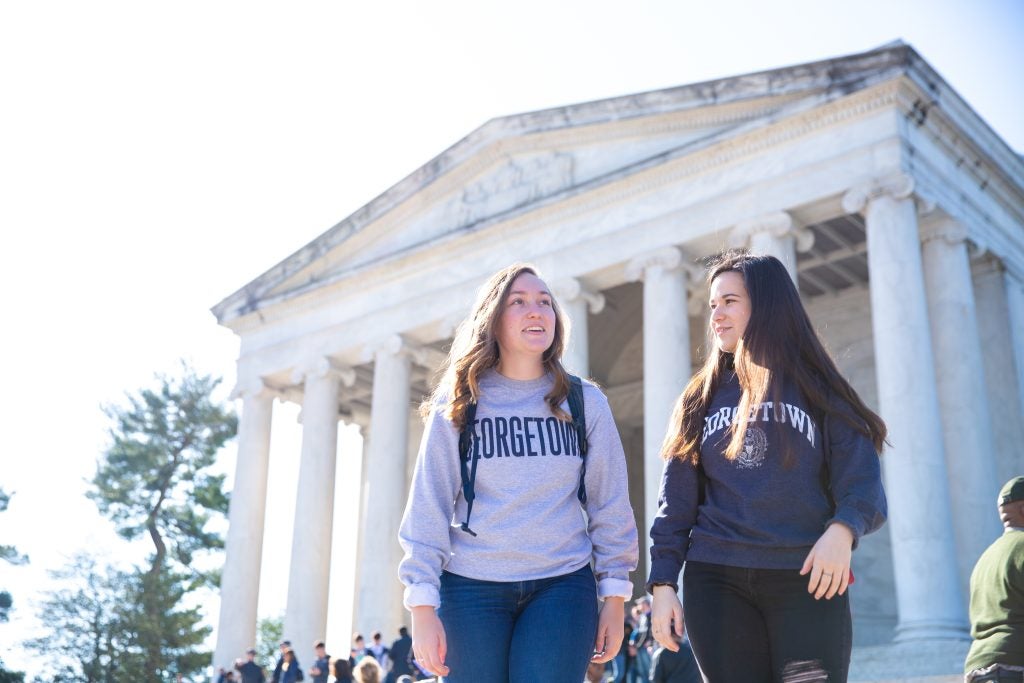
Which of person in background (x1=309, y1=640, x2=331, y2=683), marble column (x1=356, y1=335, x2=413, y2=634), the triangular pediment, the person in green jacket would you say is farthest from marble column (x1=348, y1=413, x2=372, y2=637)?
the person in green jacket

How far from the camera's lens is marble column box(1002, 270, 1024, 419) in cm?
3155

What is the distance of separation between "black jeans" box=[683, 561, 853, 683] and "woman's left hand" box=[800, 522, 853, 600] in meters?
0.09

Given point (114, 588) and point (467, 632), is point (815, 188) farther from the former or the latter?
point (114, 588)

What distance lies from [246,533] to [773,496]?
36958mm

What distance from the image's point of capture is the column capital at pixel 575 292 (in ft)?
112

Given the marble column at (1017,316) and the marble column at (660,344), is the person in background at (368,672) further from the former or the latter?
the marble column at (1017,316)

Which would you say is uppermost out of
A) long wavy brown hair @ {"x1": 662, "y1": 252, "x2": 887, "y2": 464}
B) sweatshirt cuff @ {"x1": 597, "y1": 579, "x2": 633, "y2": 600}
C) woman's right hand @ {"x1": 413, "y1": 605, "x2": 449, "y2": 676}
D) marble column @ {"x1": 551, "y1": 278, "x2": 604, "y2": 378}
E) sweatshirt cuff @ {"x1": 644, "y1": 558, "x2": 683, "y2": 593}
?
marble column @ {"x1": 551, "y1": 278, "x2": 604, "y2": 378}

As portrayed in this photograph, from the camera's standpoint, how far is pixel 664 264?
3228 centimetres

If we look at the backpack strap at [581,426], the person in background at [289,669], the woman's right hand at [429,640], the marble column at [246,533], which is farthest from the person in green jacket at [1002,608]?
the marble column at [246,533]

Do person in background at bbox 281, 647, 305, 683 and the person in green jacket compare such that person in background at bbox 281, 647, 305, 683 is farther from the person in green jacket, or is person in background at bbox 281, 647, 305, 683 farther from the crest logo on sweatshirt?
the crest logo on sweatshirt

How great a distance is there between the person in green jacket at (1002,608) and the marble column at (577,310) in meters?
25.5

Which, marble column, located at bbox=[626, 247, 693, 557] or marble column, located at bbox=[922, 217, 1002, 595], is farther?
marble column, located at bbox=[626, 247, 693, 557]

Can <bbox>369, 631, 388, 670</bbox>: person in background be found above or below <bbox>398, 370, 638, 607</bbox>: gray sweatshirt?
above

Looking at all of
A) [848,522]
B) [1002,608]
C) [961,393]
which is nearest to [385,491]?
[961,393]
